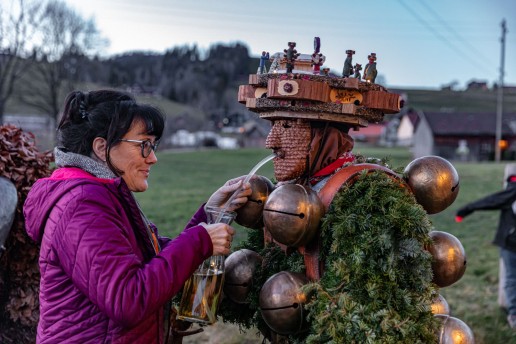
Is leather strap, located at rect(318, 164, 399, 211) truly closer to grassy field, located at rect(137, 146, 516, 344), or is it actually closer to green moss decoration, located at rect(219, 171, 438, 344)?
green moss decoration, located at rect(219, 171, 438, 344)

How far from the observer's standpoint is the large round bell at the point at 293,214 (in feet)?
8.18

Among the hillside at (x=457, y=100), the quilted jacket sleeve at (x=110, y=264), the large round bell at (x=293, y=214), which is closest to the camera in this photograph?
the quilted jacket sleeve at (x=110, y=264)

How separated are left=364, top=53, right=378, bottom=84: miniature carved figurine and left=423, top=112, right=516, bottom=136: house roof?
1773 inches

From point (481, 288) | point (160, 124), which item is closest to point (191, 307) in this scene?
point (160, 124)

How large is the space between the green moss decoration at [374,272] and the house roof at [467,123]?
45458 mm

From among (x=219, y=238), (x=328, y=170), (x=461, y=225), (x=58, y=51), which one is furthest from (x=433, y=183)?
(x=58, y=51)

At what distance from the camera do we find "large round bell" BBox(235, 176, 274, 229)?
2.93m

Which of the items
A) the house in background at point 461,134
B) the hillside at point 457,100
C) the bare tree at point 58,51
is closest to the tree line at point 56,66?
the bare tree at point 58,51

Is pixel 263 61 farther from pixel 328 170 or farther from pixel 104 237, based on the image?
pixel 104 237

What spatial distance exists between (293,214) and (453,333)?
1023 millimetres

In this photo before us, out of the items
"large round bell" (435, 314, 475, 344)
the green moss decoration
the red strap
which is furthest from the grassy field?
"large round bell" (435, 314, 475, 344)

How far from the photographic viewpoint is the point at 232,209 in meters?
2.81

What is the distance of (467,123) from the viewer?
154 feet

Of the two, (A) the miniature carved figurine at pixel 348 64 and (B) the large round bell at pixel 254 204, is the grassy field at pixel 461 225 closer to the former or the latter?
(A) the miniature carved figurine at pixel 348 64
